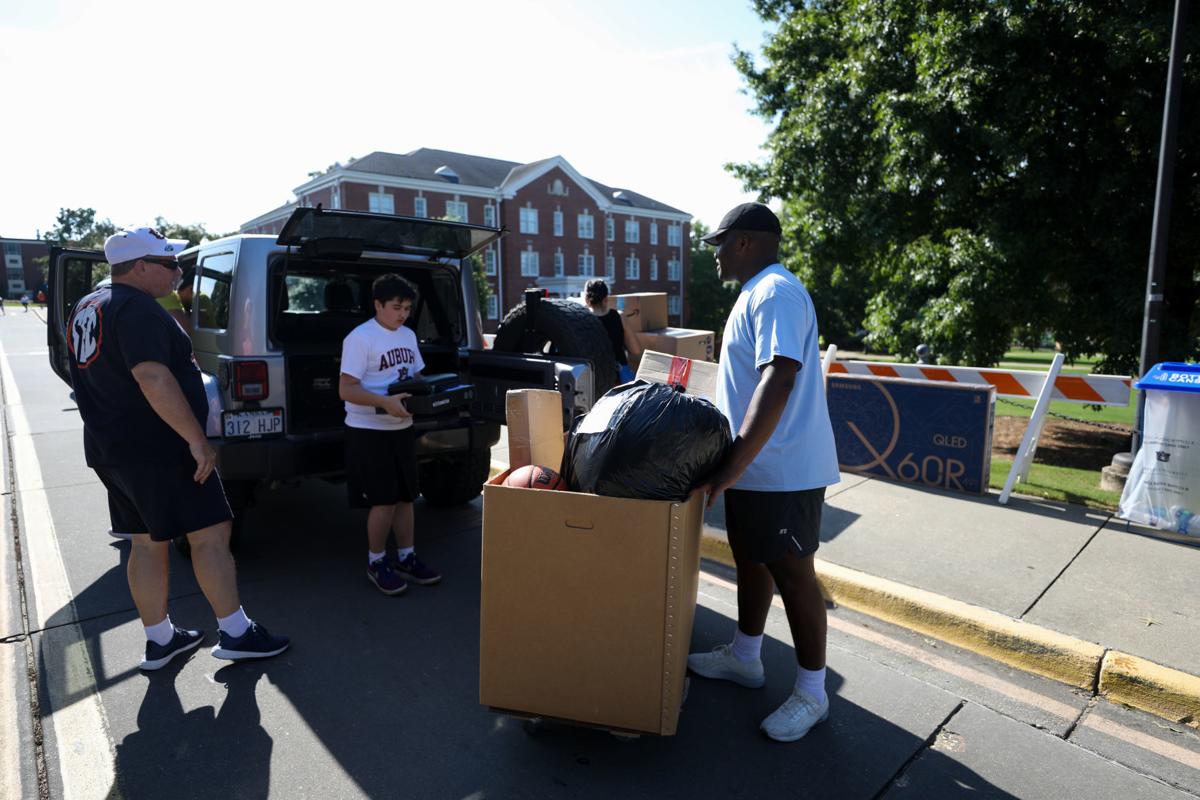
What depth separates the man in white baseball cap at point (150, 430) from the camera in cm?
310

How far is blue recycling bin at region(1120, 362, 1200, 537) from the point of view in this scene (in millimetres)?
4832

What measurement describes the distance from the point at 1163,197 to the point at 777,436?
568cm

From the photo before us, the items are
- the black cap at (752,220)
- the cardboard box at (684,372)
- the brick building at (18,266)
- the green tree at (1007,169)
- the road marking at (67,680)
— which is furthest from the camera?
the brick building at (18,266)

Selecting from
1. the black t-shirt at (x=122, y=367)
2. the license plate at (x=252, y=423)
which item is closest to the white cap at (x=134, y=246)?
the black t-shirt at (x=122, y=367)

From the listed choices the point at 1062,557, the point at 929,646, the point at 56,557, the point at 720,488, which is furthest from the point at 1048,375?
the point at 56,557

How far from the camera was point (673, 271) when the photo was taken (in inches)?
2413

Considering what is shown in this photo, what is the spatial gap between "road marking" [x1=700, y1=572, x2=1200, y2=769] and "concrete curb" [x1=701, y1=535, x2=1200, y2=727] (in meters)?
0.19

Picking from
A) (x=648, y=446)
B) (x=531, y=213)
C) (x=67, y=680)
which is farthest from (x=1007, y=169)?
(x=531, y=213)

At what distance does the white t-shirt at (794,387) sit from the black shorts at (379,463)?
2.15 metres

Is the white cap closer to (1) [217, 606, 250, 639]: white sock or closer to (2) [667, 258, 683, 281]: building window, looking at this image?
(1) [217, 606, 250, 639]: white sock

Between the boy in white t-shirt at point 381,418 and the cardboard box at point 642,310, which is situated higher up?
the cardboard box at point 642,310

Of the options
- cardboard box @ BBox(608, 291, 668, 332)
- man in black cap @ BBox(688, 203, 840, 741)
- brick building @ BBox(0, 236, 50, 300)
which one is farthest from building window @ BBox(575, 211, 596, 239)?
brick building @ BBox(0, 236, 50, 300)

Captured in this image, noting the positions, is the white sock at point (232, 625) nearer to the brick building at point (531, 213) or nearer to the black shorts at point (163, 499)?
the black shorts at point (163, 499)

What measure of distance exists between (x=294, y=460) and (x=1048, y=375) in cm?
568
